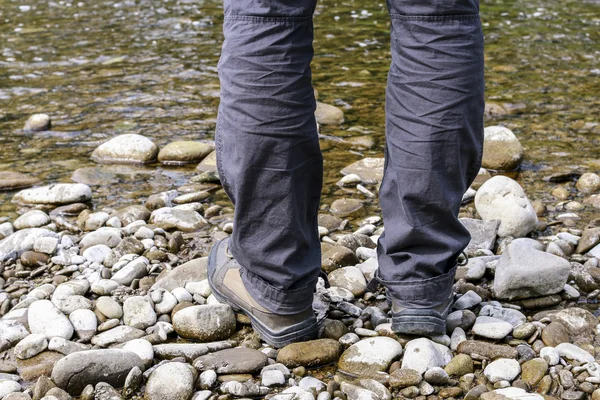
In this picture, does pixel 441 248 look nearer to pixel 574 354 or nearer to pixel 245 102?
pixel 574 354

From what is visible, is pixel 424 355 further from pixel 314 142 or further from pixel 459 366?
pixel 314 142

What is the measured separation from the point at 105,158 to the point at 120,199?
1.88 feet

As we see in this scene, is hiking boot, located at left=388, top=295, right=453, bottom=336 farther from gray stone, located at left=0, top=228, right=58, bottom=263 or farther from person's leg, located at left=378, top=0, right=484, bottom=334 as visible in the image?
gray stone, located at left=0, top=228, right=58, bottom=263

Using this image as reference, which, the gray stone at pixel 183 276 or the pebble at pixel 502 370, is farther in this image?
the gray stone at pixel 183 276

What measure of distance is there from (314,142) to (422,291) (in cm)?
52

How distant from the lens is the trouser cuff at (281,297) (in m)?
2.12

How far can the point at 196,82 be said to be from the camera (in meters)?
5.38

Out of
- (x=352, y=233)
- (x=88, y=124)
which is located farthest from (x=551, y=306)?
(x=88, y=124)

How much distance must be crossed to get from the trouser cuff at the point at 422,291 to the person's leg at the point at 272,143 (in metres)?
0.25

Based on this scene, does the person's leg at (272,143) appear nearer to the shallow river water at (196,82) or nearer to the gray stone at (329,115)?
the shallow river water at (196,82)

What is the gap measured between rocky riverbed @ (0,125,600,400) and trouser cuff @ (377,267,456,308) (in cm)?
11

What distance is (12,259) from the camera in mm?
2848

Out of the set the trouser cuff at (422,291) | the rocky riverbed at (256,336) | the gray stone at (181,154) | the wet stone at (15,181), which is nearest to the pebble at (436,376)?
the rocky riverbed at (256,336)


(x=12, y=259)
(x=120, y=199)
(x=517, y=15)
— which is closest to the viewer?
(x=12, y=259)
